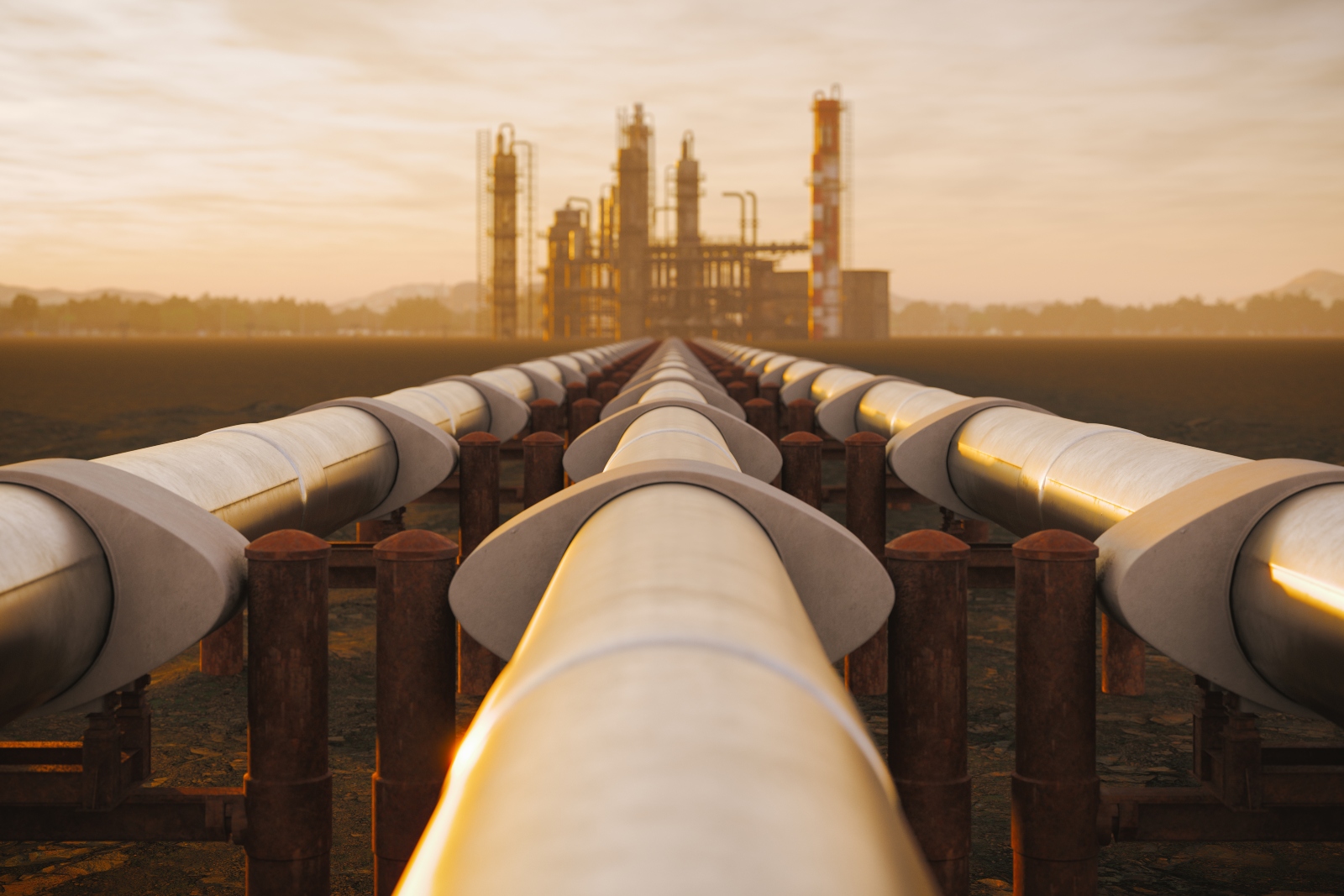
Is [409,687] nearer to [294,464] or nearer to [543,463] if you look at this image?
[294,464]

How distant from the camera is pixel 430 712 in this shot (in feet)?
10.3

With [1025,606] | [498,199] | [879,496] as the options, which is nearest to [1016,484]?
[879,496]

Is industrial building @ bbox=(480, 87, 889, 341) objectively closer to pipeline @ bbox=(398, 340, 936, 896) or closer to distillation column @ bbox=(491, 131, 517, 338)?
distillation column @ bbox=(491, 131, 517, 338)

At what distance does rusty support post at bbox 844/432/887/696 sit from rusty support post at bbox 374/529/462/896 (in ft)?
11.0

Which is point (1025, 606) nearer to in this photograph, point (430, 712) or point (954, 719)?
point (954, 719)

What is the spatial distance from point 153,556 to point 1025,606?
2271mm

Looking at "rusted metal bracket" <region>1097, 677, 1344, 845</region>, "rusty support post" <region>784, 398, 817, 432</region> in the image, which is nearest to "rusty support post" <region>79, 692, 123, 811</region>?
"rusted metal bracket" <region>1097, 677, 1344, 845</region>

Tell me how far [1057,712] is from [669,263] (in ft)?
261

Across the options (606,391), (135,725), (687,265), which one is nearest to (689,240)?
(687,265)

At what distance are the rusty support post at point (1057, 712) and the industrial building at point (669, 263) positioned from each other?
75.4 m

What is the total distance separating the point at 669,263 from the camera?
81312mm

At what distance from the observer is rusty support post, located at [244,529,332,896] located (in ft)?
9.95

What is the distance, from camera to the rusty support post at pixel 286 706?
9.95 ft


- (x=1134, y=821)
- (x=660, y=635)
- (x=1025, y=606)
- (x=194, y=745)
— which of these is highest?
(x=660, y=635)
